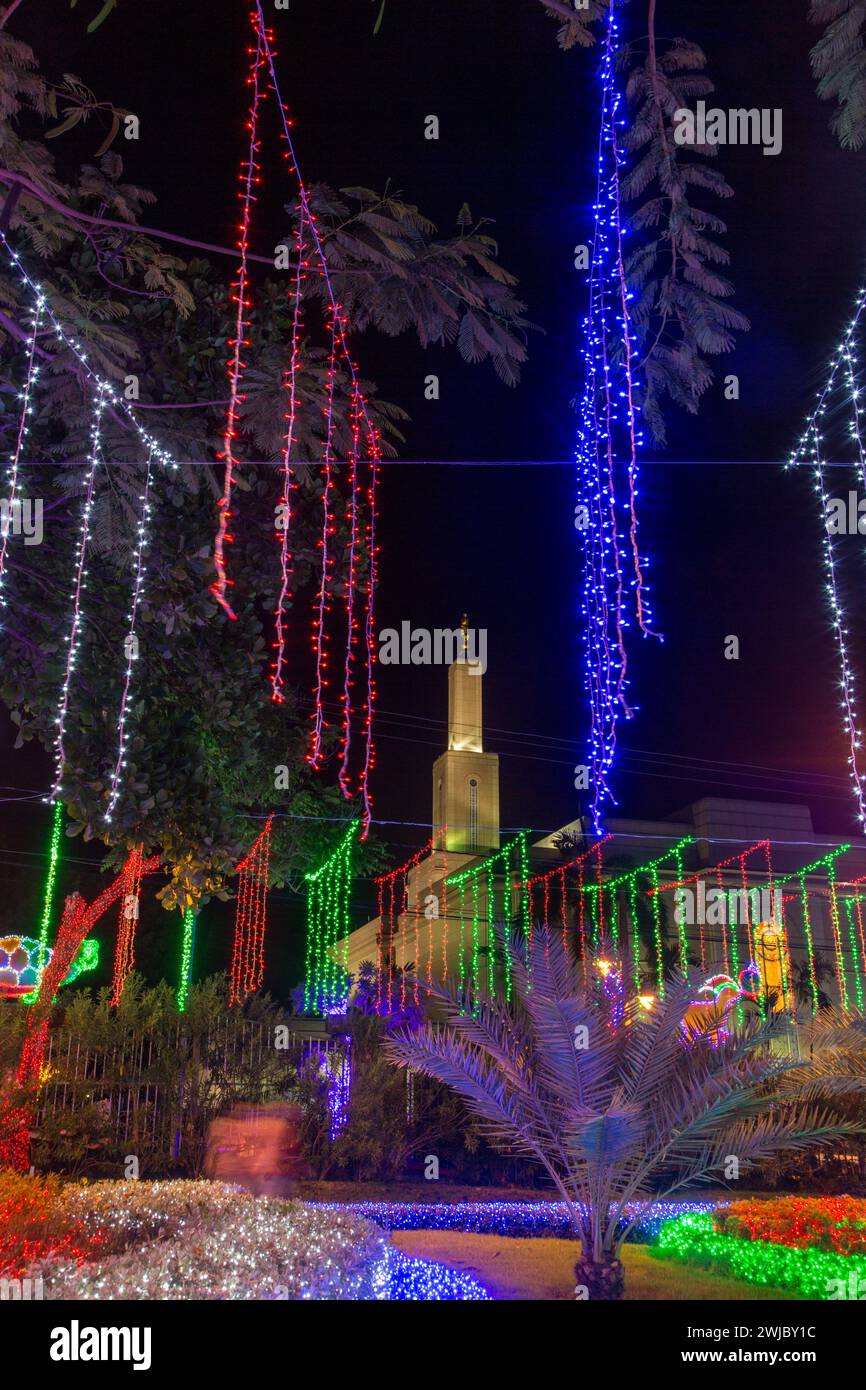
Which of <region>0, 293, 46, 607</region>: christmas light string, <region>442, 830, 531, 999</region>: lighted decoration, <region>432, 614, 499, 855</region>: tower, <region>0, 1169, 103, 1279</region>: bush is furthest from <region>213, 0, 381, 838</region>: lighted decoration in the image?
<region>432, 614, 499, 855</region>: tower

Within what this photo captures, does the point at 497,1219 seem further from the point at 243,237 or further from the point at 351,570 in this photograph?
the point at 243,237

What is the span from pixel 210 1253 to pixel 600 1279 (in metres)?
2.21

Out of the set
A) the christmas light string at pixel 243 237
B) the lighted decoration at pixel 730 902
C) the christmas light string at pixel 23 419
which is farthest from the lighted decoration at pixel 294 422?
the lighted decoration at pixel 730 902

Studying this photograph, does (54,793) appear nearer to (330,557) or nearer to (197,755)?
(197,755)

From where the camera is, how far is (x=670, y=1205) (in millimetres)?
10461

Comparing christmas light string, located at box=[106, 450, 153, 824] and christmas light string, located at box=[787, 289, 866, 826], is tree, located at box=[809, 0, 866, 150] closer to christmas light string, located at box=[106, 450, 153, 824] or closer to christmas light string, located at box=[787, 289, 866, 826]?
christmas light string, located at box=[787, 289, 866, 826]

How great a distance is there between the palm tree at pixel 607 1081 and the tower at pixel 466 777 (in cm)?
3183

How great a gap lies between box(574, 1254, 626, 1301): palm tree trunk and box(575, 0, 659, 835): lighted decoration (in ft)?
8.72

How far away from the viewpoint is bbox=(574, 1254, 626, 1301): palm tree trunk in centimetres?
627

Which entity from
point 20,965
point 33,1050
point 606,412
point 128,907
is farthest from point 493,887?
point 606,412

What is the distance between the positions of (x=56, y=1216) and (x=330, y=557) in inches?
207

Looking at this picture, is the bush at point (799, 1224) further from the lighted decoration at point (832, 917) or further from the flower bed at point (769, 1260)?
the lighted decoration at point (832, 917)

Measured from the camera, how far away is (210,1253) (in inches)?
230

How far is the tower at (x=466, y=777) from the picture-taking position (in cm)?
3997
